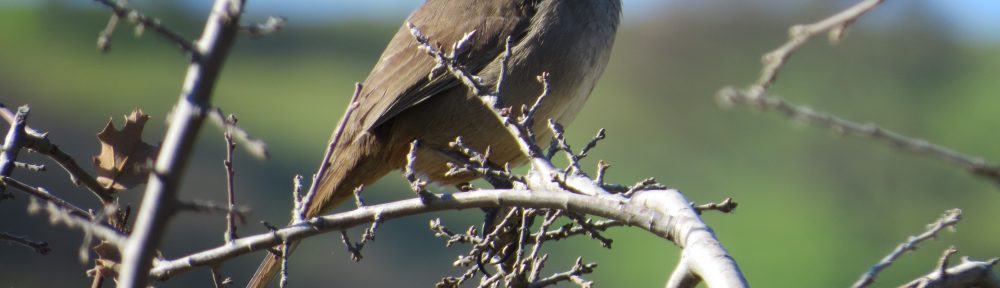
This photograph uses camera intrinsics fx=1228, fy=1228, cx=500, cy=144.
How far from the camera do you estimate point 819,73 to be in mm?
18547

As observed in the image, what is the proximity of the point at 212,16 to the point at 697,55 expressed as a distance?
20.6 meters

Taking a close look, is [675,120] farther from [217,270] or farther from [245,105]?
[217,270]

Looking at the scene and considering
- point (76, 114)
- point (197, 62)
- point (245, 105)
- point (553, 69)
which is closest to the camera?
point (197, 62)

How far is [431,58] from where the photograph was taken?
4.31 metres

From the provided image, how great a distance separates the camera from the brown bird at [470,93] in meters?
4.20

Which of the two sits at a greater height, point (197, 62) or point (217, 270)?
point (217, 270)

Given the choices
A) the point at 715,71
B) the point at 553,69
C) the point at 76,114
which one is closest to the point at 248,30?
the point at 553,69

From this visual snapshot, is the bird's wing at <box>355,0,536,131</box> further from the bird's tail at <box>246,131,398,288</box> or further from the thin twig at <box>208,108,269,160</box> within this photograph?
the thin twig at <box>208,108,269,160</box>

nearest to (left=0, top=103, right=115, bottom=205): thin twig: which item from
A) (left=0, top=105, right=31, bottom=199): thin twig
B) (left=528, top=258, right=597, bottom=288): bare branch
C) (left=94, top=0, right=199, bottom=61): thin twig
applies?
(left=0, top=105, right=31, bottom=199): thin twig

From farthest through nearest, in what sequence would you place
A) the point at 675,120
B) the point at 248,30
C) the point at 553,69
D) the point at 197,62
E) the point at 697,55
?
the point at 697,55 < the point at 675,120 < the point at 553,69 < the point at 248,30 < the point at 197,62

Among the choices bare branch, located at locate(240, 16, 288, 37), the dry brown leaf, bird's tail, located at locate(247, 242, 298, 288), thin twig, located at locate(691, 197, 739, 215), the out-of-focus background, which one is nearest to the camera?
bare branch, located at locate(240, 16, 288, 37)

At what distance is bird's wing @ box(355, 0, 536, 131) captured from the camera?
4.23 metres

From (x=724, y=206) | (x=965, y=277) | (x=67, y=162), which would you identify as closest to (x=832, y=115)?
(x=965, y=277)

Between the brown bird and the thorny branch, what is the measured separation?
7.35 feet
